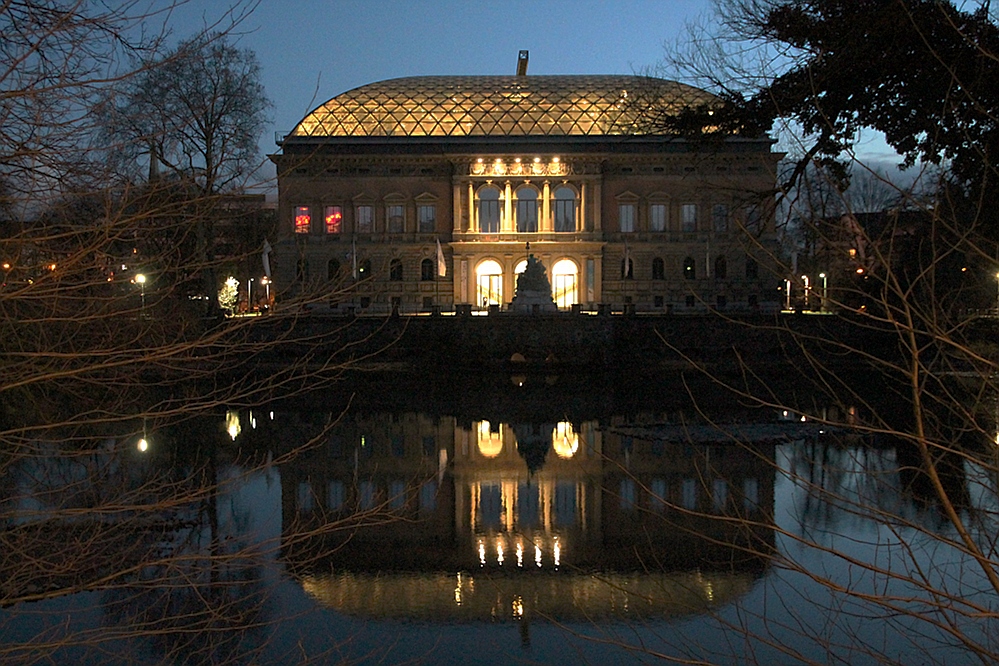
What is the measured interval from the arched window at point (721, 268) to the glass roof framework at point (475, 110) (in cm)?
1131

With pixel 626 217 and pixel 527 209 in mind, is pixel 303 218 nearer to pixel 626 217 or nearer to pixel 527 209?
pixel 527 209

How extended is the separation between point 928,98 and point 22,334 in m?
10.8

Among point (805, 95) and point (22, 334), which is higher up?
point (805, 95)

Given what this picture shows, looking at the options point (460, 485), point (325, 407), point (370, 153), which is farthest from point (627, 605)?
point (370, 153)

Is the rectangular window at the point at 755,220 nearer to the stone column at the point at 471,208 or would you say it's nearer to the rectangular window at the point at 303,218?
the stone column at the point at 471,208

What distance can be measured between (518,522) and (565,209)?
54.6m

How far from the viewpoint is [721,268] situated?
72.9m

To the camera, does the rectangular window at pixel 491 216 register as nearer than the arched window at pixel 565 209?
No

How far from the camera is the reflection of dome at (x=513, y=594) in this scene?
15195 mm

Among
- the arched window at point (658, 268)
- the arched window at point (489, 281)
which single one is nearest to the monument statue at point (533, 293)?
the arched window at point (489, 281)

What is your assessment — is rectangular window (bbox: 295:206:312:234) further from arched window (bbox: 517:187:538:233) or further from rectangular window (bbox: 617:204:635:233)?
rectangular window (bbox: 617:204:635:233)

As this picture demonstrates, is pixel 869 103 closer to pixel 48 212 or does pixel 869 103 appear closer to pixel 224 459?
pixel 48 212

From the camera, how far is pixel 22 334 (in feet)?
38.2

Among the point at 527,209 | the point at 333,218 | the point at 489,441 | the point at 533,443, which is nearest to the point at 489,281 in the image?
the point at 527,209
